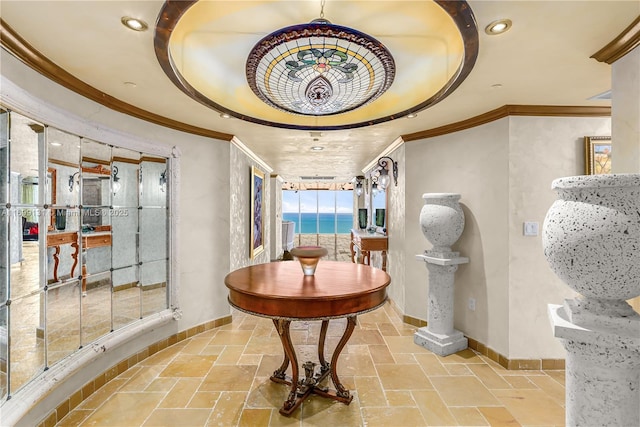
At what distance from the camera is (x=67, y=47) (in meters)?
1.62

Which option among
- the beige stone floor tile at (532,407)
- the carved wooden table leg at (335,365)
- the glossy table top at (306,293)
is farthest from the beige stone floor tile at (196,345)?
the beige stone floor tile at (532,407)

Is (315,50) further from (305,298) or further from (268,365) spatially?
(268,365)

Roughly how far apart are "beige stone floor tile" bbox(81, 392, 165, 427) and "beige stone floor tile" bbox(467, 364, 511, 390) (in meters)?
2.49

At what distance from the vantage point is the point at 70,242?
208cm

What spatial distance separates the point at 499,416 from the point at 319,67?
8.16 feet

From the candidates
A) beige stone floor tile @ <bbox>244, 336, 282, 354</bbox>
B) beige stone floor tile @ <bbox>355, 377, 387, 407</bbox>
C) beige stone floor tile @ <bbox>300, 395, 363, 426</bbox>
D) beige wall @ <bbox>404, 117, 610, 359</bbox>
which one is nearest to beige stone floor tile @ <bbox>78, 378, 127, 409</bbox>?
beige stone floor tile @ <bbox>244, 336, 282, 354</bbox>

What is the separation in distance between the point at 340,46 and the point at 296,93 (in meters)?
0.57

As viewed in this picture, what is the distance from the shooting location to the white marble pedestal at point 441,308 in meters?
2.88

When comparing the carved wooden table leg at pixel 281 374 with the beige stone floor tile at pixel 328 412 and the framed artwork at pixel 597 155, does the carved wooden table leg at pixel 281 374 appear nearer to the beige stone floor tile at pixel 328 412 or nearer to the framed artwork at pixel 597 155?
the beige stone floor tile at pixel 328 412

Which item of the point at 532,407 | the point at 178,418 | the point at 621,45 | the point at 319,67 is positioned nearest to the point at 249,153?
the point at 319,67

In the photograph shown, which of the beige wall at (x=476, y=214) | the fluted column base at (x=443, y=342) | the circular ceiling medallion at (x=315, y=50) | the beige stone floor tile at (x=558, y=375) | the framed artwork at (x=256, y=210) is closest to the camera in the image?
the circular ceiling medallion at (x=315, y=50)

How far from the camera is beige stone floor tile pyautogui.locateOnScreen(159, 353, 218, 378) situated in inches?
98.2

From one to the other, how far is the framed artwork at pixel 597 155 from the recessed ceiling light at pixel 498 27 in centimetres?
175

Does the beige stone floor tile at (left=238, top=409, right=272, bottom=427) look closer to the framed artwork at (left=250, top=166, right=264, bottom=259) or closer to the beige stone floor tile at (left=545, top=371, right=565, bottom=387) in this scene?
Answer: the beige stone floor tile at (left=545, top=371, right=565, bottom=387)
